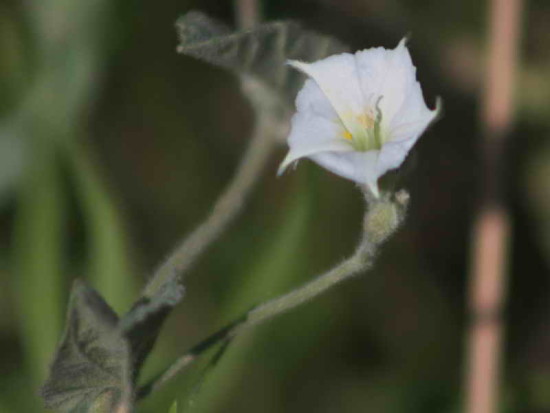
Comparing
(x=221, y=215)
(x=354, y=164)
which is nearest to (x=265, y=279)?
(x=221, y=215)

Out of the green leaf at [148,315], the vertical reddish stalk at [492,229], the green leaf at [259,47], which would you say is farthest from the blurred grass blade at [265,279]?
the green leaf at [148,315]

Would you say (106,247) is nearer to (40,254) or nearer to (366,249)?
(40,254)

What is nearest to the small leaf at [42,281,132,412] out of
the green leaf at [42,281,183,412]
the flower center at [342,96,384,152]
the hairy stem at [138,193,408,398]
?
the green leaf at [42,281,183,412]

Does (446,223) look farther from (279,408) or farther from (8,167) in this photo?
(8,167)

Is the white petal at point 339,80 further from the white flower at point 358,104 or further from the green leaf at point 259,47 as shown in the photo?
the green leaf at point 259,47

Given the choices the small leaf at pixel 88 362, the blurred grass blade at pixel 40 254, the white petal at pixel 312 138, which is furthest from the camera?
the blurred grass blade at pixel 40 254

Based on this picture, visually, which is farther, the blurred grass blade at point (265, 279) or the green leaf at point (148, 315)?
the blurred grass blade at point (265, 279)
